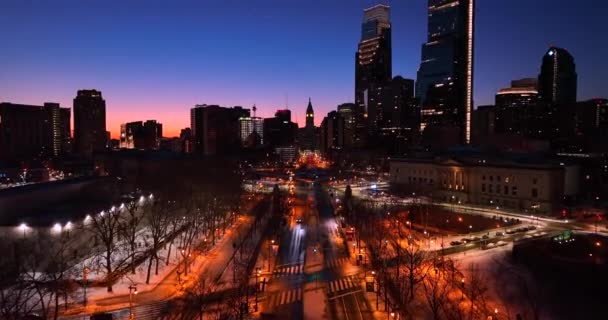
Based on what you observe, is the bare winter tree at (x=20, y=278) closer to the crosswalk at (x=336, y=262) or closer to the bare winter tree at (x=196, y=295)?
the bare winter tree at (x=196, y=295)

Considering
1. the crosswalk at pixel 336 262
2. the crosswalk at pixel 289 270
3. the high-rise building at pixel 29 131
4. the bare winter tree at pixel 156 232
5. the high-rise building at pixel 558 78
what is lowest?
the crosswalk at pixel 289 270

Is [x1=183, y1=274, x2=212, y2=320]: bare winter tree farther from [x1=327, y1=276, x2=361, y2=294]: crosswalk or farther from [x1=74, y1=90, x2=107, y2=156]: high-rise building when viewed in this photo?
[x1=74, y1=90, x2=107, y2=156]: high-rise building

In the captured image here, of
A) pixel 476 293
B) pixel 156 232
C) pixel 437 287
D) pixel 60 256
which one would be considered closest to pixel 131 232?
pixel 156 232

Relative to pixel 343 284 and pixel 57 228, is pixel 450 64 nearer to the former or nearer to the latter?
pixel 343 284

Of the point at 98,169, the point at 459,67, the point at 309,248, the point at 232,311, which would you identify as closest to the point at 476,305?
the point at 232,311

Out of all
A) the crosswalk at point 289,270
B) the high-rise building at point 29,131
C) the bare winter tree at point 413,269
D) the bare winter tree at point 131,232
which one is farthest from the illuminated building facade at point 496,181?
the high-rise building at point 29,131

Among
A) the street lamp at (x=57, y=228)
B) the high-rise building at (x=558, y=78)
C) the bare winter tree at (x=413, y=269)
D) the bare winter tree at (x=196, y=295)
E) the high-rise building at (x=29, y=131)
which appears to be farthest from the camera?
the high-rise building at (x=558, y=78)

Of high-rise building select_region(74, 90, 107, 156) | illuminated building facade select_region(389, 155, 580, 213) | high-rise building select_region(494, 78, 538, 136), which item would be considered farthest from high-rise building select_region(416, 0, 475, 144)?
high-rise building select_region(74, 90, 107, 156)
